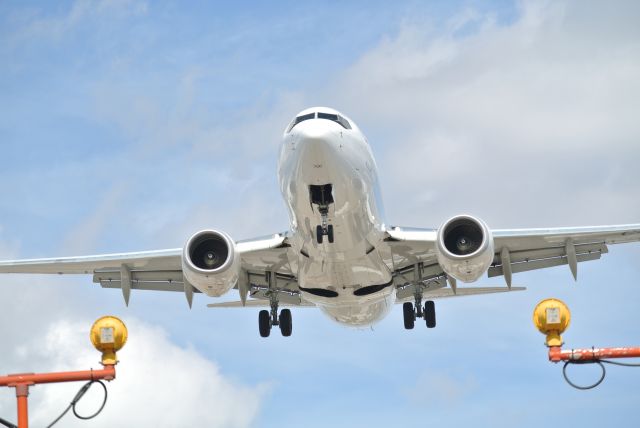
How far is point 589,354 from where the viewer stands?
1466 cm

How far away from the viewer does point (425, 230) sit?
30.5 meters

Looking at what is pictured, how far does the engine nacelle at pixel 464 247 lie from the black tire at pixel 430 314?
7258 millimetres

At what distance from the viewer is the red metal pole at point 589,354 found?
47.4 feet

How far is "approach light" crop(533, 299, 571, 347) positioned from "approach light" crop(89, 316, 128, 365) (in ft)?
18.7

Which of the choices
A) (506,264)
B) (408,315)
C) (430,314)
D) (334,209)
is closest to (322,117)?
(334,209)

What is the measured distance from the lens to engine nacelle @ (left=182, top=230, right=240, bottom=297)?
28.3m

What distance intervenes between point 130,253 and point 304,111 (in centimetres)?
811

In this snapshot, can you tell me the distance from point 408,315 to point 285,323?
3.96m

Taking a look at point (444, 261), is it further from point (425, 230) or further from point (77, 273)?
point (77, 273)

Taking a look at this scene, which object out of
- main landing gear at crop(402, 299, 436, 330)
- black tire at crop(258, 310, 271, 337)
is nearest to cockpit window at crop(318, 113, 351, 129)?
main landing gear at crop(402, 299, 436, 330)

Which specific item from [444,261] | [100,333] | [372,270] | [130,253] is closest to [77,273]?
[130,253]

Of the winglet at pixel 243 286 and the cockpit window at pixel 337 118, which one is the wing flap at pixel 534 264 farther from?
the cockpit window at pixel 337 118

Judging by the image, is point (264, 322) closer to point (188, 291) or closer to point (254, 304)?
point (254, 304)

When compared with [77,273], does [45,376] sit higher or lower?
lower
